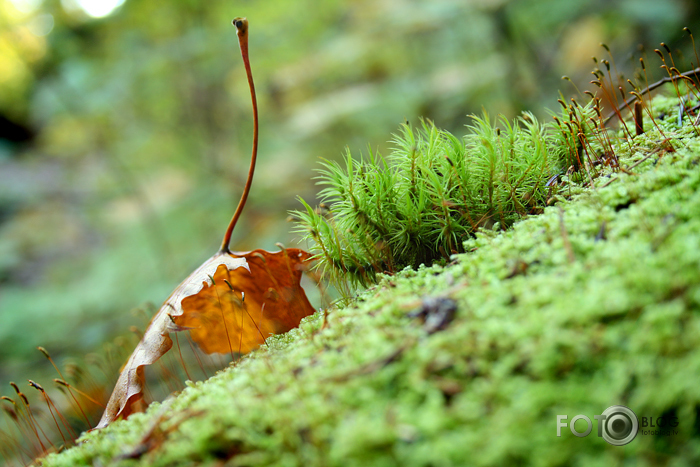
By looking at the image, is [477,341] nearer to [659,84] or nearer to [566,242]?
[566,242]

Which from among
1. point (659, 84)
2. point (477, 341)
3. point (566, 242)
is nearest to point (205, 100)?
point (659, 84)

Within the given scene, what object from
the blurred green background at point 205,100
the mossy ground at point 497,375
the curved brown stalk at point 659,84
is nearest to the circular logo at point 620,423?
the mossy ground at point 497,375

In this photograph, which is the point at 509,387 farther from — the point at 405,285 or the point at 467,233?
the point at 467,233

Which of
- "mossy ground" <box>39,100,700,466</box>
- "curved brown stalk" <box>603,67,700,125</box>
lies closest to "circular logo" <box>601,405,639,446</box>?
"mossy ground" <box>39,100,700,466</box>

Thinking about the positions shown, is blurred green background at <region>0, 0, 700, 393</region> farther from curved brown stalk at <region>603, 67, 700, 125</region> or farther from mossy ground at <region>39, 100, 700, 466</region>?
mossy ground at <region>39, 100, 700, 466</region>

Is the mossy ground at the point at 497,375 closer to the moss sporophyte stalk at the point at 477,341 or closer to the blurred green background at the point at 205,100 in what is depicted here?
the moss sporophyte stalk at the point at 477,341
